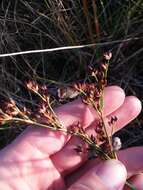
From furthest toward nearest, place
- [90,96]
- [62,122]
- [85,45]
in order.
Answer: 1. [85,45]
2. [62,122]
3. [90,96]

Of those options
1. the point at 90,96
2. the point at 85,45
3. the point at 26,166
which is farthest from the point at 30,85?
the point at 85,45

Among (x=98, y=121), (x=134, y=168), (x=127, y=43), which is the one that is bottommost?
(x=134, y=168)

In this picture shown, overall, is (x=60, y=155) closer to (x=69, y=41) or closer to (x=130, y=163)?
(x=130, y=163)

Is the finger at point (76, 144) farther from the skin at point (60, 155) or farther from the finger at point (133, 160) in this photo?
the finger at point (133, 160)

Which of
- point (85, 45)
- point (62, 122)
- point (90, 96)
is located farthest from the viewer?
point (85, 45)

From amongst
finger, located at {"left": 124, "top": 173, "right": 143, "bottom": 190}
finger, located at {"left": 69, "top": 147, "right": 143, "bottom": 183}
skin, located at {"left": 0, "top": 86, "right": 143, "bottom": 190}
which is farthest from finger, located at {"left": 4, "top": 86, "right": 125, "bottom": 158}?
finger, located at {"left": 124, "top": 173, "right": 143, "bottom": 190}

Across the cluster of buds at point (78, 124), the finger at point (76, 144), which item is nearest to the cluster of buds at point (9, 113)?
the cluster of buds at point (78, 124)

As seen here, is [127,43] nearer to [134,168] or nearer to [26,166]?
[134,168]
